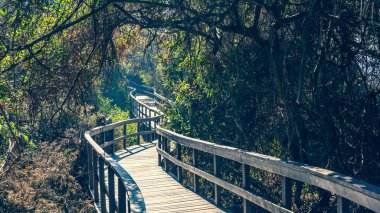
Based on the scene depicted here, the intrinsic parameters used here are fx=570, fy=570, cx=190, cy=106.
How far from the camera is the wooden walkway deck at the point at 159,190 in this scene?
8055 mm

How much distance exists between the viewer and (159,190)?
31.4 ft

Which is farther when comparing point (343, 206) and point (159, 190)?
point (159, 190)

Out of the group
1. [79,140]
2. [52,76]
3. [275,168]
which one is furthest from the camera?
[79,140]

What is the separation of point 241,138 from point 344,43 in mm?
3837

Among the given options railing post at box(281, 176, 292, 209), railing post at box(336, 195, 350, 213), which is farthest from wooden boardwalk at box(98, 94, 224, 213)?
railing post at box(336, 195, 350, 213)

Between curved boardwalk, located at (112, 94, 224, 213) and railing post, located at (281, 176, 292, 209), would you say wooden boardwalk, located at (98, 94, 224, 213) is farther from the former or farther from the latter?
railing post, located at (281, 176, 292, 209)

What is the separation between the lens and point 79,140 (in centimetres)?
1418

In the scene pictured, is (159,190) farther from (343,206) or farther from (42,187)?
(343,206)

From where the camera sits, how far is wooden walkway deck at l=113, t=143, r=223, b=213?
26.4 ft

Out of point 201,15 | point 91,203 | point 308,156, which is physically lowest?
point 91,203

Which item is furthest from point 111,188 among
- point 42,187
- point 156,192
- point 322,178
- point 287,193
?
point 42,187

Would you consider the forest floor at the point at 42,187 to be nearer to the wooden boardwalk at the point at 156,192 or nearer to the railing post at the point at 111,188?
the wooden boardwalk at the point at 156,192

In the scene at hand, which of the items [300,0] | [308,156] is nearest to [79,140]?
[308,156]

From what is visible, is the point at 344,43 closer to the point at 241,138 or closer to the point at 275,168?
the point at 275,168
